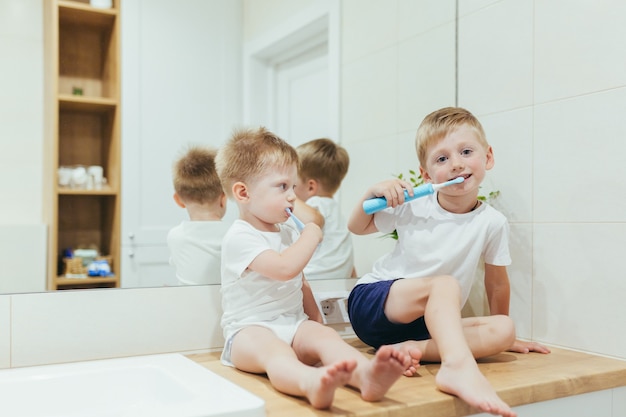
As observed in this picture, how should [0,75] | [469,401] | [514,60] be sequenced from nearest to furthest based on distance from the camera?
[469,401], [0,75], [514,60]

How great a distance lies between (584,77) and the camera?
1.28m

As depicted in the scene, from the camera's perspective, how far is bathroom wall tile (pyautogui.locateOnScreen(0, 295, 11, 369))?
111cm

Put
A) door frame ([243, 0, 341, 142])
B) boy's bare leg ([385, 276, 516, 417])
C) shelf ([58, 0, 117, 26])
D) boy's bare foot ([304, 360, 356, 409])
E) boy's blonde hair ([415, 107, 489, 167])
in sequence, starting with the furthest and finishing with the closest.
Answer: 1. door frame ([243, 0, 341, 142])
2. boy's blonde hair ([415, 107, 489, 167])
3. shelf ([58, 0, 117, 26])
4. boy's bare leg ([385, 276, 516, 417])
5. boy's bare foot ([304, 360, 356, 409])

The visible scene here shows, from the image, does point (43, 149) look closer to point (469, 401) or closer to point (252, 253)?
point (252, 253)

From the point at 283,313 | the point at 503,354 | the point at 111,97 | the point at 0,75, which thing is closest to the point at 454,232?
the point at 503,354

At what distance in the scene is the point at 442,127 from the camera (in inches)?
49.9

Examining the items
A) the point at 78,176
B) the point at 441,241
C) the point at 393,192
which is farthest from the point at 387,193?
the point at 78,176

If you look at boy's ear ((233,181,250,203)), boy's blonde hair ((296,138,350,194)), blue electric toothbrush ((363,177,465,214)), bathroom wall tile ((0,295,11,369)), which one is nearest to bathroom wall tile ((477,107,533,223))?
blue electric toothbrush ((363,177,465,214))

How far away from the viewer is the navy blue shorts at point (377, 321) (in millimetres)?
1237

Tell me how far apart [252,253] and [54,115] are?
451 mm

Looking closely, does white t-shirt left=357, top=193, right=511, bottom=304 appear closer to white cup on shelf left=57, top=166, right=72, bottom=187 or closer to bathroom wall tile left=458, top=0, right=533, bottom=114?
bathroom wall tile left=458, top=0, right=533, bottom=114

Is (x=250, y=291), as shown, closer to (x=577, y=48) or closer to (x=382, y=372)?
(x=382, y=372)

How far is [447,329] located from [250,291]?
37cm

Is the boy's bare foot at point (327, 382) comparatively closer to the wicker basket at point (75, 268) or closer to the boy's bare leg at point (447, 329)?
the boy's bare leg at point (447, 329)
